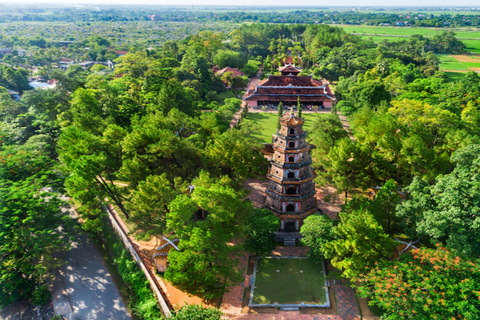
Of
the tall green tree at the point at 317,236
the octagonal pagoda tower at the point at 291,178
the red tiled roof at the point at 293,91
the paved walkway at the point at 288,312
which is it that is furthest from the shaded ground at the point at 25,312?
the red tiled roof at the point at 293,91

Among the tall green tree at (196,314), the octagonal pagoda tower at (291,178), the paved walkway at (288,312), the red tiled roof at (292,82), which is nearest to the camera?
the tall green tree at (196,314)

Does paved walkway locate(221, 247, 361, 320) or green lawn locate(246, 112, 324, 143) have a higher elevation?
green lawn locate(246, 112, 324, 143)

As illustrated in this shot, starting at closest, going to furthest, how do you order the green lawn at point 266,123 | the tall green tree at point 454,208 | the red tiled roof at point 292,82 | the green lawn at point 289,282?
the tall green tree at point 454,208 → the green lawn at point 289,282 → the green lawn at point 266,123 → the red tiled roof at point 292,82

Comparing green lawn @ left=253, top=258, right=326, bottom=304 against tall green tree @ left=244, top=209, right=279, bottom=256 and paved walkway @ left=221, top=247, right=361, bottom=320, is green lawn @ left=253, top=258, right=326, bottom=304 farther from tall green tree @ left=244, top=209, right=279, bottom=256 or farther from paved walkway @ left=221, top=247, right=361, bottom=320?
tall green tree @ left=244, top=209, right=279, bottom=256

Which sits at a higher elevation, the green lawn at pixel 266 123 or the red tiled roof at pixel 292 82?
the red tiled roof at pixel 292 82

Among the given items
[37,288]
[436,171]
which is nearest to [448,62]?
[436,171]

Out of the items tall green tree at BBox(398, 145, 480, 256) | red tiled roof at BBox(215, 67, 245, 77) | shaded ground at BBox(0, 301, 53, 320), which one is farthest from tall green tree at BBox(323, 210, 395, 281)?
red tiled roof at BBox(215, 67, 245, 77)

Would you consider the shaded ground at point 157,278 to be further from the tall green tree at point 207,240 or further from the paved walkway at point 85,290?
the paved walkway at point 85,290
